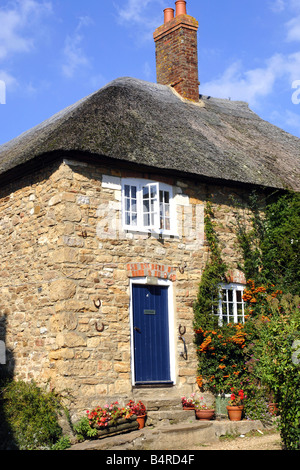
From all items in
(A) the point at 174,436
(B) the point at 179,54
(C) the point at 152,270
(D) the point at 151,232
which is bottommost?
(A) the point at 174,436

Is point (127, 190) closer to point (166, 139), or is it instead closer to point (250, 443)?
point (166, 139)

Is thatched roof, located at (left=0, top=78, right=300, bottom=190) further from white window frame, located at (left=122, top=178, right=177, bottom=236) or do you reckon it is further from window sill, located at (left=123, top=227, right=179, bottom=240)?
window sill, located at (left=123, top=227, right=179, bottom=240)

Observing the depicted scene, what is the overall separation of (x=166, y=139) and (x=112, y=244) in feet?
9.11

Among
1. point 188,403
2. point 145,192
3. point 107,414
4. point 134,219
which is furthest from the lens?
point 145,192

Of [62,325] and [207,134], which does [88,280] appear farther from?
[207,134]

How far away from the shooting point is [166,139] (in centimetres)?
1303

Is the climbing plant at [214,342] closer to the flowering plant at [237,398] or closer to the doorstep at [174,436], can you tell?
the flowering plant at [237,398]

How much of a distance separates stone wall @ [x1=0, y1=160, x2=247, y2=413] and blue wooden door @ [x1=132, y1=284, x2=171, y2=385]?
24 cm

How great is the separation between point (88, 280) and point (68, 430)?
8.61 feet

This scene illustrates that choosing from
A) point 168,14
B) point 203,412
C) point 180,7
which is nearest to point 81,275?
point 203,412

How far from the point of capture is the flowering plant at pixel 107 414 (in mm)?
10481

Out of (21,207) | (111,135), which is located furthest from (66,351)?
(111,135)

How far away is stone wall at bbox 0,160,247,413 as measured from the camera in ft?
36.0

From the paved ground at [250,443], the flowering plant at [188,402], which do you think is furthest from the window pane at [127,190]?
the paved ground at [250,443]
